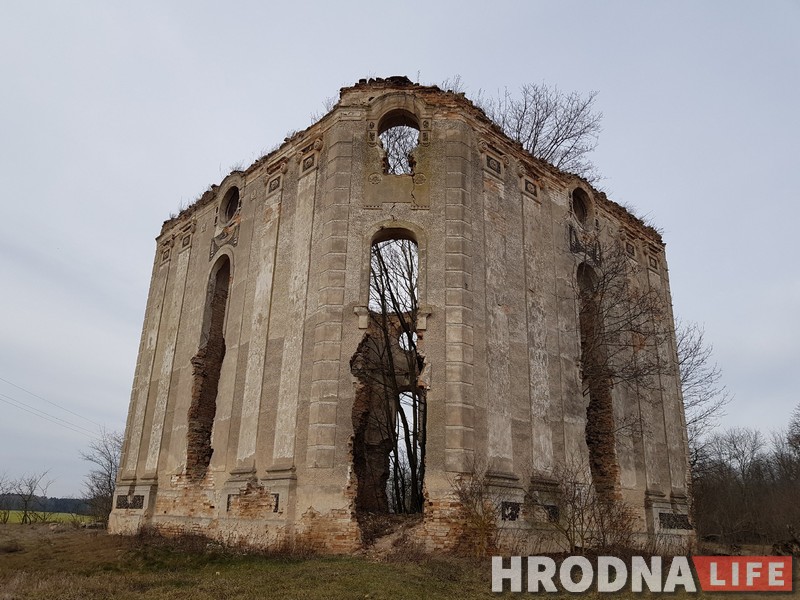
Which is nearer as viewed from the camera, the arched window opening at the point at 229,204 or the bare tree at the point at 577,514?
the bare tree at the point at 577,514

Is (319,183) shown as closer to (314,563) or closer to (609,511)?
(314,563)

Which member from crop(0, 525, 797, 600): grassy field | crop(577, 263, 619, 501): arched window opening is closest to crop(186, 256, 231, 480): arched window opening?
crop(0, 525, 797, 600): grassy field

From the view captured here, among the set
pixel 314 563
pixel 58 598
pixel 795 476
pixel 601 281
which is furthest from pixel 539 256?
pixel 795 476

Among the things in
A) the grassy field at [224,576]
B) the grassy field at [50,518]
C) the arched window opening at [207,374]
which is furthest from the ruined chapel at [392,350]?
the grassy field at [50,518]

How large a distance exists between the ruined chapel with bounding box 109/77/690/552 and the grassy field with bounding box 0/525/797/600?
1053 millimetres

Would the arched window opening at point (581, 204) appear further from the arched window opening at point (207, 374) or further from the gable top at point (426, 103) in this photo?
the arched window opening at point (207, 374)

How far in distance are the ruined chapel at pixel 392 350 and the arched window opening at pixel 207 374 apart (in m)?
0.05

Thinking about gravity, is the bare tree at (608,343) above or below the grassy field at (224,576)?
above

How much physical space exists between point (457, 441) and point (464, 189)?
16.5 ft

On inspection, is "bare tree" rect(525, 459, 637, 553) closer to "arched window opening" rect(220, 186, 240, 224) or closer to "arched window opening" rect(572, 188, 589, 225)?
"arched window opening" rect(572, 188, 589, 225)

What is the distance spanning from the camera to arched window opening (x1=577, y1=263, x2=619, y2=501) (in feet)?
47.3

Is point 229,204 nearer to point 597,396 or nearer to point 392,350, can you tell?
point 392,350

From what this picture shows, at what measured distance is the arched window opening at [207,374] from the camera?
14.5m

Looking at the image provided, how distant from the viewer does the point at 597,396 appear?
49.9ft
